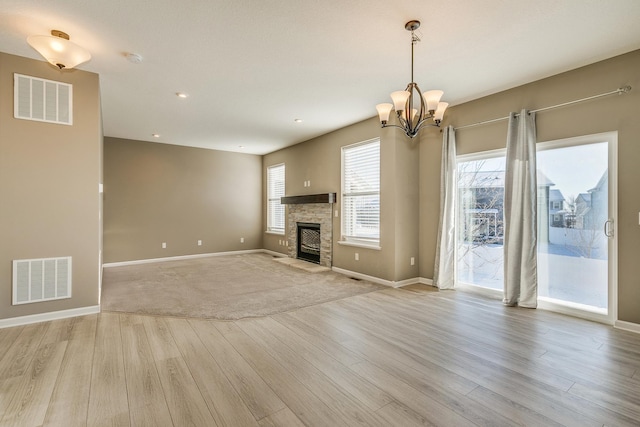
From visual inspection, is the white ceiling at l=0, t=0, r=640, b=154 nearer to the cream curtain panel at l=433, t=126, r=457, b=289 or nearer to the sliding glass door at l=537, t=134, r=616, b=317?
the cream curtain panel at l=433, t=126, r=457, b=289

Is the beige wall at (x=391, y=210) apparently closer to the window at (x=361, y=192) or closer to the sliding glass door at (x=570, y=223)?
the window at (x=361, y=192)

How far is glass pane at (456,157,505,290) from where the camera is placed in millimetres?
4281

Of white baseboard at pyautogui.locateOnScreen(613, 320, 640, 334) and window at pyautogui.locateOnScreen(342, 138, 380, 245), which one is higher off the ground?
window at pyautogui.locateOnScreen(342, 138, 380, 245)

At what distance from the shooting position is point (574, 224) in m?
3.56

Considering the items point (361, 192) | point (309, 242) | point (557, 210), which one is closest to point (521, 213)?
point (557, 210)

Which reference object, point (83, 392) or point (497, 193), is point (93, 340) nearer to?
point (83, 392)

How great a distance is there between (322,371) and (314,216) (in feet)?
14.6

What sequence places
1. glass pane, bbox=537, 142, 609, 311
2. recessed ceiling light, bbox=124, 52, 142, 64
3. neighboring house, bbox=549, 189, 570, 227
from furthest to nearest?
neighboring house, bbox=549, 189, 570, 227, glass pane, bbox=537, 142, 609, 311, recessed ceiling light, bbox=124, 52, 142, 64

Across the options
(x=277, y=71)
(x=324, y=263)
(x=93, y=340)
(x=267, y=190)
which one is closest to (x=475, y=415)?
(x=93, y=340)

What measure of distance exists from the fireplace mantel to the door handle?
394 centimetres

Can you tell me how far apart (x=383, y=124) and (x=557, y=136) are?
219 centimetres

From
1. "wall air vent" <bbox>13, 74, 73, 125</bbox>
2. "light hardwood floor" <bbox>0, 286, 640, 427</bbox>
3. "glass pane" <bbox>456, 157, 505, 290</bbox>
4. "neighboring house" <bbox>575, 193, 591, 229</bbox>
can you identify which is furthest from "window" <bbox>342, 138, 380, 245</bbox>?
"wall air vent" <bbox>13, 74, 73, 125</bbox>

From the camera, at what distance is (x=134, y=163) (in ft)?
22.7

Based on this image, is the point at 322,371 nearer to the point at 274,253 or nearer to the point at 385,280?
the point at 385,280
